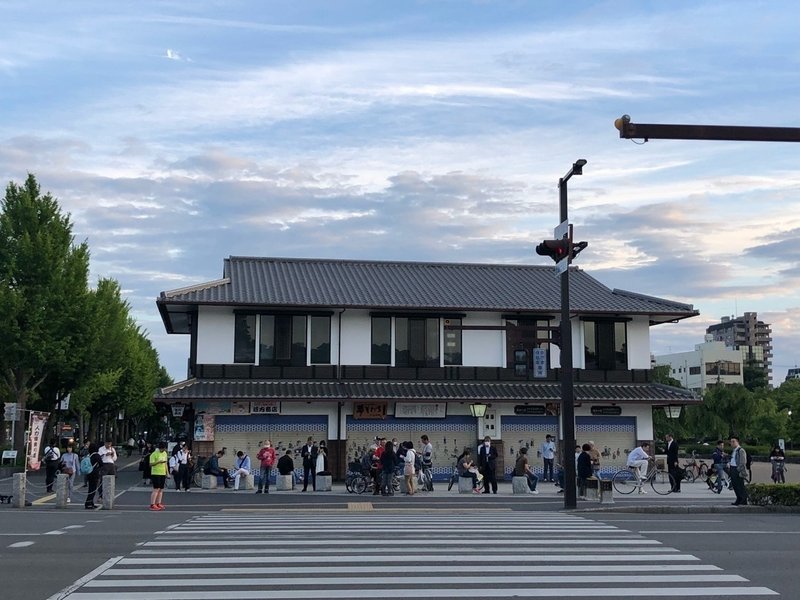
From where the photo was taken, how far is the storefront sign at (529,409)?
120 ft

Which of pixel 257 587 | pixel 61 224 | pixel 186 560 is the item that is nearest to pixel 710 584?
A: pixel 257 587

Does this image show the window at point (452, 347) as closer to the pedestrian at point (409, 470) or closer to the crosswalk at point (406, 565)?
the pedestrian at point (409, 470)

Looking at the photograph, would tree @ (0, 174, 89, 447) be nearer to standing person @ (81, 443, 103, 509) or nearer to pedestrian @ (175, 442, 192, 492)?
pedestrian @ (175, 442, 192, 492)

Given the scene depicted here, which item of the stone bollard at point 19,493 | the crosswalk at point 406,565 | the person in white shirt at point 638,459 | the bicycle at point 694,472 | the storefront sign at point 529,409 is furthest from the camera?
the bicycle at point 694,472

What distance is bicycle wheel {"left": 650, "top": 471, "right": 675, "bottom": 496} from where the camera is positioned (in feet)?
98.4

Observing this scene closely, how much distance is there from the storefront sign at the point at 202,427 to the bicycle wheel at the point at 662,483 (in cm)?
1643

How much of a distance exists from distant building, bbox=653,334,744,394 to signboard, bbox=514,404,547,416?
321ft

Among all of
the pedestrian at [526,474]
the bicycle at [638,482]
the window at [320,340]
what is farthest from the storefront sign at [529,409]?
the window at [320,340]

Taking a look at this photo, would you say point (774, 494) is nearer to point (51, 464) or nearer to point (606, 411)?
point (606, 411)

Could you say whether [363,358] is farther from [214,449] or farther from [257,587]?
[257,587]

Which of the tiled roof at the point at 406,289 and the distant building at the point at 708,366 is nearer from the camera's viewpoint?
the tiled roof at the point at 406,289

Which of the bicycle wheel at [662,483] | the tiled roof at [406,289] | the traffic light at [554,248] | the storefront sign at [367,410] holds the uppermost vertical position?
the tiled roof at [406,289]

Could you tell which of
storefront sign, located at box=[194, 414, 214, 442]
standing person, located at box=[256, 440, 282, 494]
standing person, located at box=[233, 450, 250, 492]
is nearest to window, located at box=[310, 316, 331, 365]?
storefront sign, located at box=[194, 414, 214, 442]

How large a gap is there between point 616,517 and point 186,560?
11265mm
